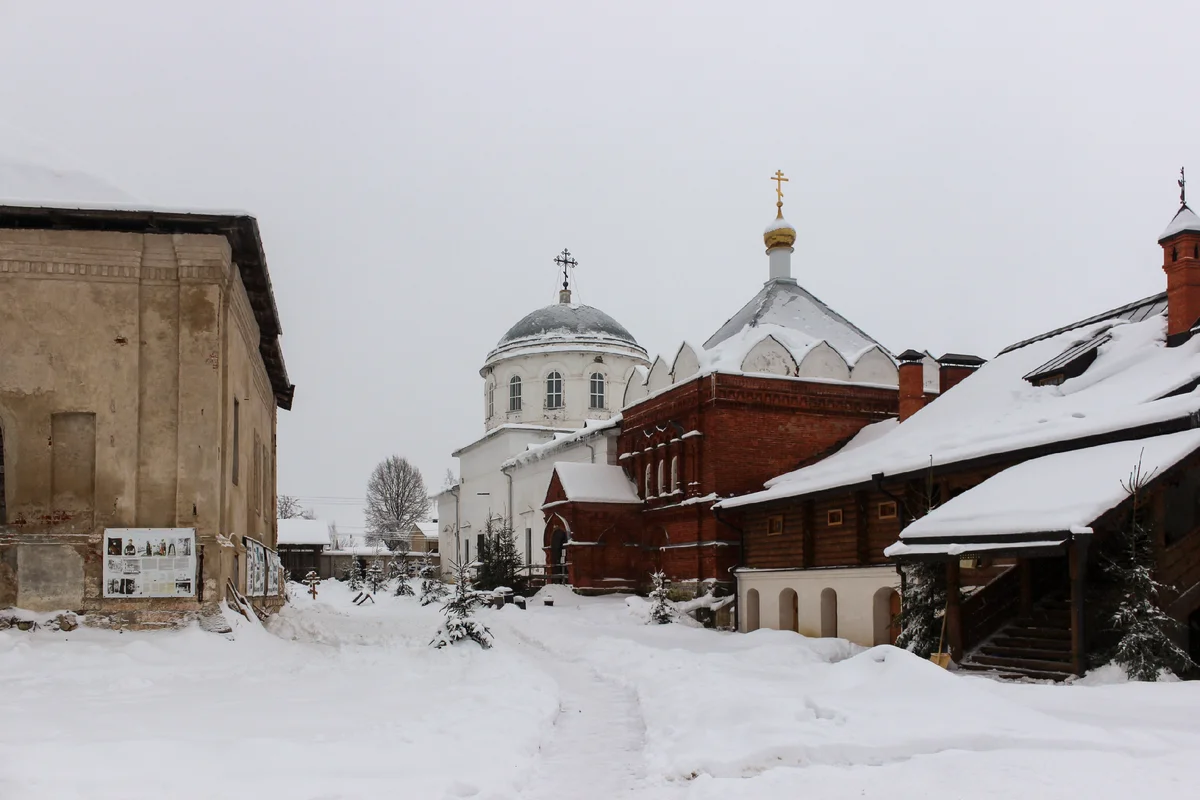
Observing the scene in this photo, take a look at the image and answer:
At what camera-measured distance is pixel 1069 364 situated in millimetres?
17547

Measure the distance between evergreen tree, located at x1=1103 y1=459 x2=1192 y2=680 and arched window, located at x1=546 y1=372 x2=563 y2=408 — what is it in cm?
3201

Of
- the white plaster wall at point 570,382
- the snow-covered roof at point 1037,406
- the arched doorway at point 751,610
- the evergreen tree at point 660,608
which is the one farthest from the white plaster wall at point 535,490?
the snow-covered roof at point 1037,406

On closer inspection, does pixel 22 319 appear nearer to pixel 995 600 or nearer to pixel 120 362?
pixel 120 362

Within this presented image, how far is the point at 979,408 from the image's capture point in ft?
62.8

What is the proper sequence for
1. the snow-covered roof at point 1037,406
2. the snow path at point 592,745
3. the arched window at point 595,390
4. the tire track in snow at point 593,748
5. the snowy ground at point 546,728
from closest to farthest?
1. the snowy ground at point 546,728
2. the tire track in snow at point 593,748
3. the snow path at point 592,745
4. the snow-covered roof at point 1037,406
5. the arched window at point 595,390

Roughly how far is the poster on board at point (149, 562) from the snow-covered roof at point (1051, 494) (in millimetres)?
9810

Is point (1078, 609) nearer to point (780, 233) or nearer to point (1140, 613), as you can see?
point (1140, 613)

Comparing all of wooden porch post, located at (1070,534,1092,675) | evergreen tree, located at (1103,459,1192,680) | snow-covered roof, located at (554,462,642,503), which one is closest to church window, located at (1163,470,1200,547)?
evergreen tree, located at (1103,459,1192,680)

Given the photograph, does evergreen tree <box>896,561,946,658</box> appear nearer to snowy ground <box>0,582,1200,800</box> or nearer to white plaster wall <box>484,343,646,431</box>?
snowy ground <box>0,582,1200,800</box>

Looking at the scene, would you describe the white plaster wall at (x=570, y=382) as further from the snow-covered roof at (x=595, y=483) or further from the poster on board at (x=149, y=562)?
the poster on board at (x=149, y=562)

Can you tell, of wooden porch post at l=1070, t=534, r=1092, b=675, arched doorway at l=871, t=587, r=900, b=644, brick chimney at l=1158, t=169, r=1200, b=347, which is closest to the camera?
wooden porch post at l=1070, t=534, r=1092, b=675

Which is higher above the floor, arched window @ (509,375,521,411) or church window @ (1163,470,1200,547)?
arched window @ (509,375,521,411)

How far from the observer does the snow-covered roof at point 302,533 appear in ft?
202

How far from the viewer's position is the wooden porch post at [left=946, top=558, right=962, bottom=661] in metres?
13.6
